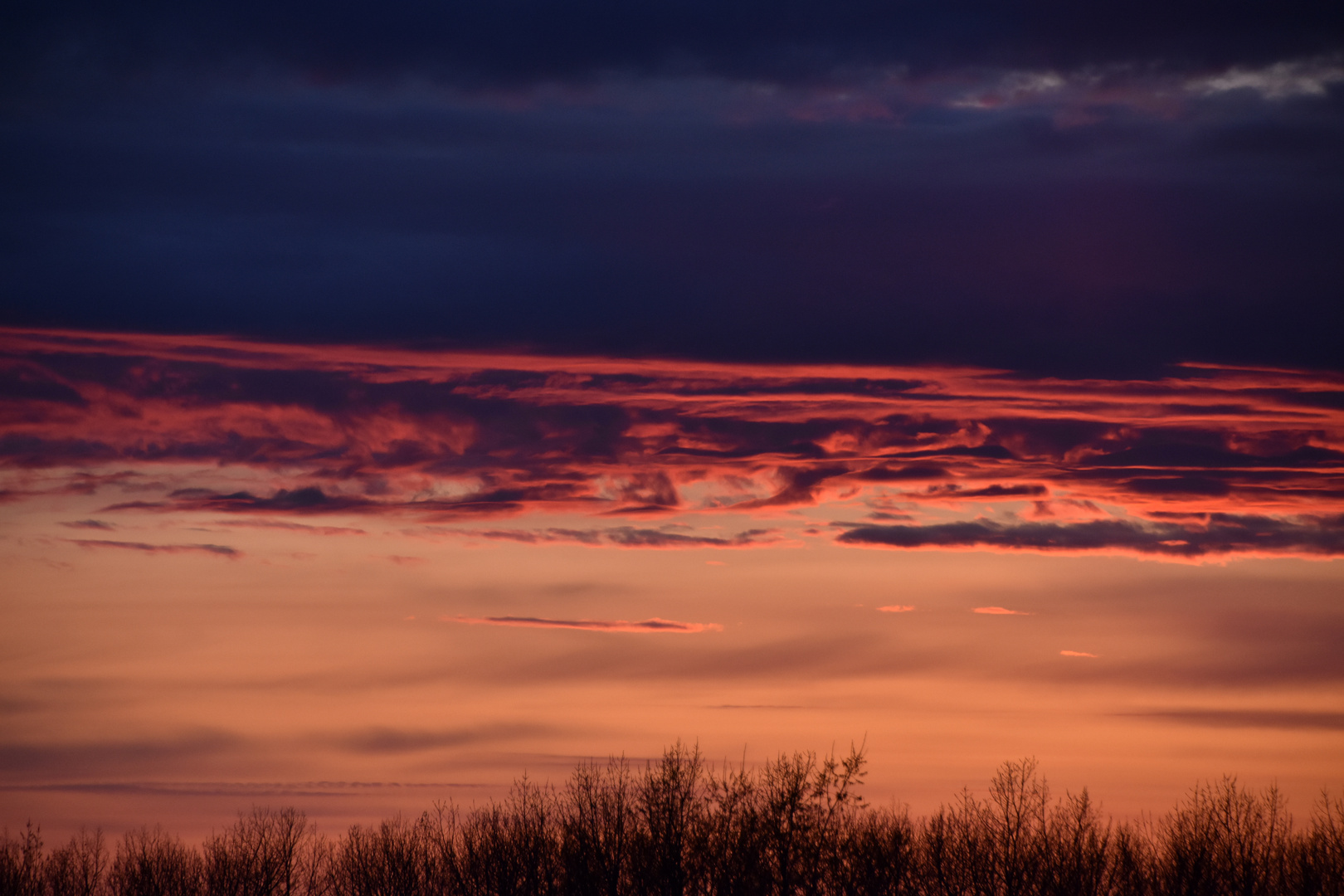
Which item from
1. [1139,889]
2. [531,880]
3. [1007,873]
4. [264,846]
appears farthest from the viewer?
[264,846]

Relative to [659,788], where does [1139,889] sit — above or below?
below

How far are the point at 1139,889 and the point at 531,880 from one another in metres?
25.8

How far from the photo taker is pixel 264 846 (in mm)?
73438

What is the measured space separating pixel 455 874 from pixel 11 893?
2424 cm

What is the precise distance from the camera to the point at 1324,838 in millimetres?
54125

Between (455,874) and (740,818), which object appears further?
(455,874)

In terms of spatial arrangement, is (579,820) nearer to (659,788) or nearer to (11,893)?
(659,788)

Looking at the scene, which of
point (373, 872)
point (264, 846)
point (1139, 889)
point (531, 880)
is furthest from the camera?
point (264, 846)

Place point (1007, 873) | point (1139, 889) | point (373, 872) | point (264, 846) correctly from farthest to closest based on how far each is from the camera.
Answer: point (264, 846) → point (373, 872) → point (1007, 873) → point (1139, 889)

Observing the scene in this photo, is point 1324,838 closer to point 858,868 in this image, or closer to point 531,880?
point 858,868

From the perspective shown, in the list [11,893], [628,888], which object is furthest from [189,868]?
[628,888]

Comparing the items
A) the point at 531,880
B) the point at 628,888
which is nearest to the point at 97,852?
the point at 531,880

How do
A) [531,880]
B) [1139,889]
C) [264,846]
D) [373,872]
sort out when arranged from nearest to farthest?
[1139,889], [531,880], [373,872], [264,846]

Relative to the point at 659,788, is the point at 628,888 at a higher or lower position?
lower
